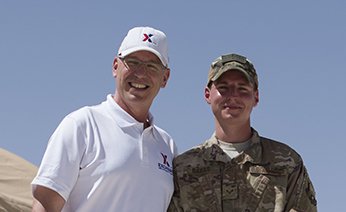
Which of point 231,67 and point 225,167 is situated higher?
point 231,67

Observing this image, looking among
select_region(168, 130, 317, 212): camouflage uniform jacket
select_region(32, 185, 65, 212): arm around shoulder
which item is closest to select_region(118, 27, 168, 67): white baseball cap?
select_region(168, 130, 317, 212): camouflage uniform jacket

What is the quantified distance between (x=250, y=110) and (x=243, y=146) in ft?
0.81

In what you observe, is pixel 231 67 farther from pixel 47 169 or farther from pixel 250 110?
pixel 47 169

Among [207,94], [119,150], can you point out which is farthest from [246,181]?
[119,150]

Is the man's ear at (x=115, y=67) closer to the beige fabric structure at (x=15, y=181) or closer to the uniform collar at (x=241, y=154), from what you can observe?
the uniform collar at (x=241, y=154)

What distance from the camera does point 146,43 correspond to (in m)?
4.99

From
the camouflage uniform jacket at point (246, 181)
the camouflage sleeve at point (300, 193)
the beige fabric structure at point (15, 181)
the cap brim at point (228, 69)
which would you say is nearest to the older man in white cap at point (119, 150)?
the camouflage uniform jacket at point (246, 181)

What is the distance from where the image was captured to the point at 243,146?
530 cm

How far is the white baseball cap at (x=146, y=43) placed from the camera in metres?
4.96

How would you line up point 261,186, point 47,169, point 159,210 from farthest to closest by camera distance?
point 261,186 → point 159,210 → point 47,169

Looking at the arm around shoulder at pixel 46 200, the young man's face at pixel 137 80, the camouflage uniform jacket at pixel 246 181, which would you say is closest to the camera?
the arm around shoulder at pixel 46 200

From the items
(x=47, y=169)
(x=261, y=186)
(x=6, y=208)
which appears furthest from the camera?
(x=6, y=208)

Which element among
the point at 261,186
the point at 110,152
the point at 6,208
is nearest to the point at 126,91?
the point at 110,152

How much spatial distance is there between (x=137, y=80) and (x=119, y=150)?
0.48 metres
